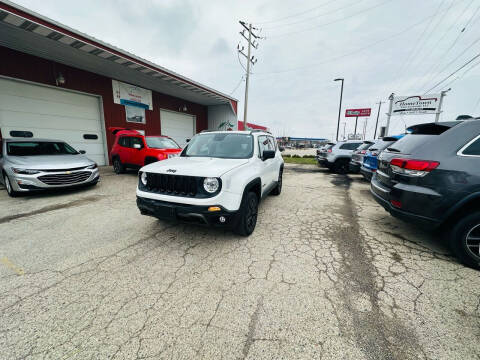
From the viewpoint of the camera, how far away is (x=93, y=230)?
335 cm

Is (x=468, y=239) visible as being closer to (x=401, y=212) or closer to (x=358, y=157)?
(x=401, y=212)

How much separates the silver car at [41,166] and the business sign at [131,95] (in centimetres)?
585

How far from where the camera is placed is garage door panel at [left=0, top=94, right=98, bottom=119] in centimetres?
756

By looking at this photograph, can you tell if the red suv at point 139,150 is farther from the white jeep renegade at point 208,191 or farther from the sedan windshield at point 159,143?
the white jeep renegade at point 208,191

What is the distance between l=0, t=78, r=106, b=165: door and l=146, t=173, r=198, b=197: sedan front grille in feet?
29.6

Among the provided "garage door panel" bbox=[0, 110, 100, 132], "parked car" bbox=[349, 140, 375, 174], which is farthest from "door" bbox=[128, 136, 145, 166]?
"parked car" bbox=[349, 140, 375, 174]

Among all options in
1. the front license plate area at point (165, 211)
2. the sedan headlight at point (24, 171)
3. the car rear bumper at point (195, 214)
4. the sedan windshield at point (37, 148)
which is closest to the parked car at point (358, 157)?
the car rear bumper at point (195, 214)

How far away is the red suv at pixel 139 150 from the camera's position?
6.97 metres

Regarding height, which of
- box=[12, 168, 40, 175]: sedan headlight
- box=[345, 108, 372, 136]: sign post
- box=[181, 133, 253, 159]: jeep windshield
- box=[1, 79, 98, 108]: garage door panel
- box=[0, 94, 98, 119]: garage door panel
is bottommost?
box=[12, 168, 40, 175]: sedan headlight

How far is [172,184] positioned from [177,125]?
42.7ft

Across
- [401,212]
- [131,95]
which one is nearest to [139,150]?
[131,95]

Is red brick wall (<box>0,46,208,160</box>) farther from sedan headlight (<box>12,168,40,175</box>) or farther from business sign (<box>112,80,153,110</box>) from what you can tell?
sedan headlight (<box>12,168,40,175</box>)

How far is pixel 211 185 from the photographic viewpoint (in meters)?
2.58

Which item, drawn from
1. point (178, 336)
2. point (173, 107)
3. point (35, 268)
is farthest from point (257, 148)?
point (173, 107)
